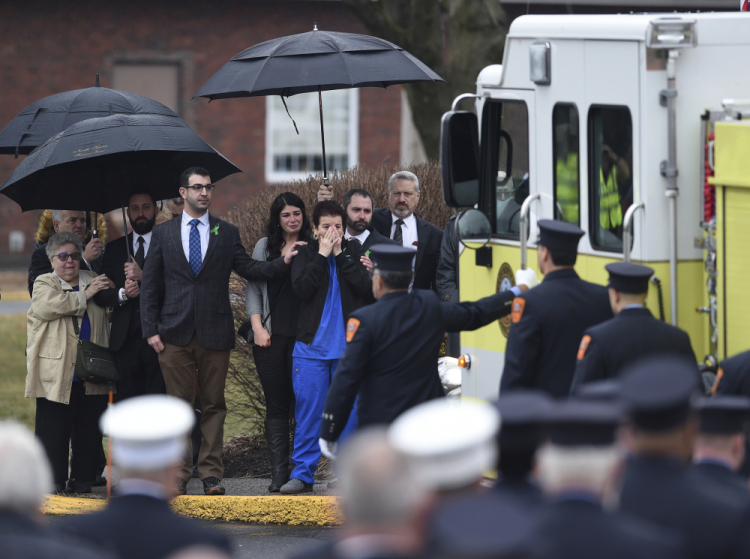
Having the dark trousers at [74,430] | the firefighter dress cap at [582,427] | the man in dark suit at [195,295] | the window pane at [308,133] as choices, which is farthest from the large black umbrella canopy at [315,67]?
the window pane at [308,133]

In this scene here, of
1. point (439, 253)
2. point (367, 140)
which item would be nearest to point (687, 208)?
point (439, 253)

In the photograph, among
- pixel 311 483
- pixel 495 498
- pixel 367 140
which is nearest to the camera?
pixel 495 498

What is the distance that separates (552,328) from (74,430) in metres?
3.91

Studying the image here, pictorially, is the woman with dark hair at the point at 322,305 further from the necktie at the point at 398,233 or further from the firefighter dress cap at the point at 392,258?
the firefighter dress cap at the point at 392,258

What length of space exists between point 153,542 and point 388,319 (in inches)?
106

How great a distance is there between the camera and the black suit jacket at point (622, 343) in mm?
4855

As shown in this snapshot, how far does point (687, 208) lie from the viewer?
5.32 meters

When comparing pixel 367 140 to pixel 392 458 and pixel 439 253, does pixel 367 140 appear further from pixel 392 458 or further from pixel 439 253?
pixel 392 458

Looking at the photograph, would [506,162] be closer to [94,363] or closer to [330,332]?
[330,332]

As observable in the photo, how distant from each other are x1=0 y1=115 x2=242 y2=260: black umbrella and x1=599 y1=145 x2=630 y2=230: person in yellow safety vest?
3.02 metres

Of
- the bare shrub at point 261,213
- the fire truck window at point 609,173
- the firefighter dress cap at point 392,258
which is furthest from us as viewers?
the bare shrub at point 261,213

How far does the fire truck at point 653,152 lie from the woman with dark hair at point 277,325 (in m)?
1.82

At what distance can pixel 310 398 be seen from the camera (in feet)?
23.8

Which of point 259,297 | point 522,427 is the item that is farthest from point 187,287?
point 522,427
